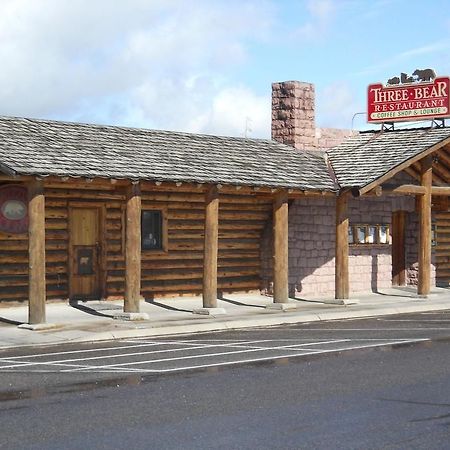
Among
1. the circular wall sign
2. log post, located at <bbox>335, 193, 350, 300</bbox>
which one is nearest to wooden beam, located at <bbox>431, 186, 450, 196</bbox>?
log post, located at <bbox>335, 193, 350, 300</bbox>

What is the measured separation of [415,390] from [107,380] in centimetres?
373

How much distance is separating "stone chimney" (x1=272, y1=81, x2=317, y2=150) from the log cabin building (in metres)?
0.04

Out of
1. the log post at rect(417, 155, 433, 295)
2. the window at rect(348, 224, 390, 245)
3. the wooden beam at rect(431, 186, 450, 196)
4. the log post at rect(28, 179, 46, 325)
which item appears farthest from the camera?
the window at rect(348, 224, 390, 245)

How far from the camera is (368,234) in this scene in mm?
27250

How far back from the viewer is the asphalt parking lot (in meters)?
13.8

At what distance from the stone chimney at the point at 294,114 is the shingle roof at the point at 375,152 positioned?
831 mm

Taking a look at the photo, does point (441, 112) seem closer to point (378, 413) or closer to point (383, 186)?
point (383, 186)

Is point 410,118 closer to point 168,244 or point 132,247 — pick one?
point 168,244

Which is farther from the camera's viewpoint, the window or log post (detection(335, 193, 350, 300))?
the window

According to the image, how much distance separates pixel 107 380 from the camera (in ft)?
40.6

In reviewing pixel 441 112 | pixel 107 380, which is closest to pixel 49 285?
pixel 107 380

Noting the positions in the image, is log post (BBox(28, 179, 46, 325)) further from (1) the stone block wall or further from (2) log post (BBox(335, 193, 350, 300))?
(1) the stone block wall

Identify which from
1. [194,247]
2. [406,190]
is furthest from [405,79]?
[194,247]

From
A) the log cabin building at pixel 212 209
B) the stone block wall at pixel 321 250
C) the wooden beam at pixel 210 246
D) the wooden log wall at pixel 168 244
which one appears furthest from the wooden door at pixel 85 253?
the stone block wall at pixel 321 250
